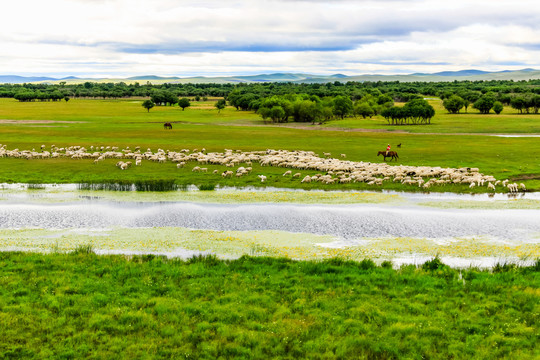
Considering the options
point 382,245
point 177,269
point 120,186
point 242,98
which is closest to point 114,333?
point 177,269

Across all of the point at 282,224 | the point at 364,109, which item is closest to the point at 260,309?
the point at 282,224

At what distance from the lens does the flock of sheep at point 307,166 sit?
40.7 metres

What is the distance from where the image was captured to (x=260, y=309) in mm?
16188

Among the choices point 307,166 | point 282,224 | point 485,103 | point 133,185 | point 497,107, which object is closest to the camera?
point 282,224

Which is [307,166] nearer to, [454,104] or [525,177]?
[525,177]

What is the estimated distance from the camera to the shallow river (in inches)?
932

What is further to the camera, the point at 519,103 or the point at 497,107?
the point at 519,103

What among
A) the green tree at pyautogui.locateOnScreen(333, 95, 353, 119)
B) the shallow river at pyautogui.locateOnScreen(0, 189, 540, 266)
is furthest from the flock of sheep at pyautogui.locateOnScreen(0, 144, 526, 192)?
the green tree at pyautogui.locateOnScreen(333, 95, 353, 119)

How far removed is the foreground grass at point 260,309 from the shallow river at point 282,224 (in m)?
2.94

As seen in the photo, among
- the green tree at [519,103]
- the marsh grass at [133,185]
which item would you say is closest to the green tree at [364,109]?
the green tree at [519,103]

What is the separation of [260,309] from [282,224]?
12.9 m

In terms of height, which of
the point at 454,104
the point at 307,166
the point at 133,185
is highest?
the point at 454,104

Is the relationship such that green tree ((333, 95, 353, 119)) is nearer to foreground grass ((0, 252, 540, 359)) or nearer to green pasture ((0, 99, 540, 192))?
green pasture ((0, 99, 540, 192))

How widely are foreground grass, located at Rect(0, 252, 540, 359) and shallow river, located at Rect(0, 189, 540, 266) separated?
116 inches
